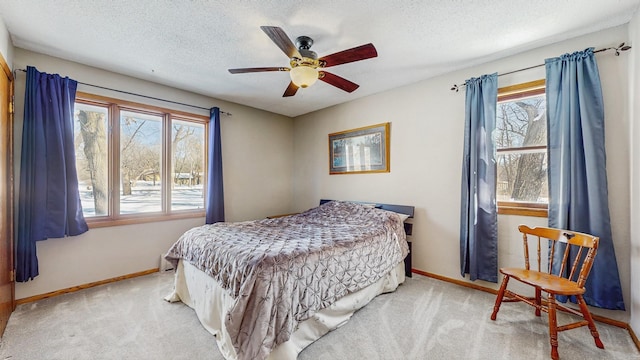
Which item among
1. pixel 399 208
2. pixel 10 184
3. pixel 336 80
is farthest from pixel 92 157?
pixel 399 208

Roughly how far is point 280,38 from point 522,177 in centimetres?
272

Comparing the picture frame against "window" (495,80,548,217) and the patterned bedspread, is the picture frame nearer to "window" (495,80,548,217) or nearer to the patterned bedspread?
the patterned bedspread

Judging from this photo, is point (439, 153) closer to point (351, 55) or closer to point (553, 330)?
point (351, 55)

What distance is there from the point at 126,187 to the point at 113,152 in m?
0.45

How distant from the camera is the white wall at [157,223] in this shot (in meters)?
2.68

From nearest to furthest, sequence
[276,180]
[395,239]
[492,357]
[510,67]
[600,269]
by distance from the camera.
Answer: [492,357], [600,269], [510,67], [395,239], [276,180]

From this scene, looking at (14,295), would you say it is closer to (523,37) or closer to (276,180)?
(276,180)

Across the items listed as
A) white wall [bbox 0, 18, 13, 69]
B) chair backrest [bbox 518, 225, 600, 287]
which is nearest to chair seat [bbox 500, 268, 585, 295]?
chair backrest [bbox 518, 225, 600, 287]

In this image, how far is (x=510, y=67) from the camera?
8.81 feet

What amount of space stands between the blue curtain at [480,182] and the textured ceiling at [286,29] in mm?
415

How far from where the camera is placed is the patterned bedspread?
1.58 metres

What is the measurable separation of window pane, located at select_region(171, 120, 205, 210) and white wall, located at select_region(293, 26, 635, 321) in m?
1.91

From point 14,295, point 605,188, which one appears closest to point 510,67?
point 605,188

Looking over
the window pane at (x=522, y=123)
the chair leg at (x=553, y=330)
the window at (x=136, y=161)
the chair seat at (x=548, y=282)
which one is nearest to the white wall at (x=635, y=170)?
the chair seat at (x=548, y=282)
